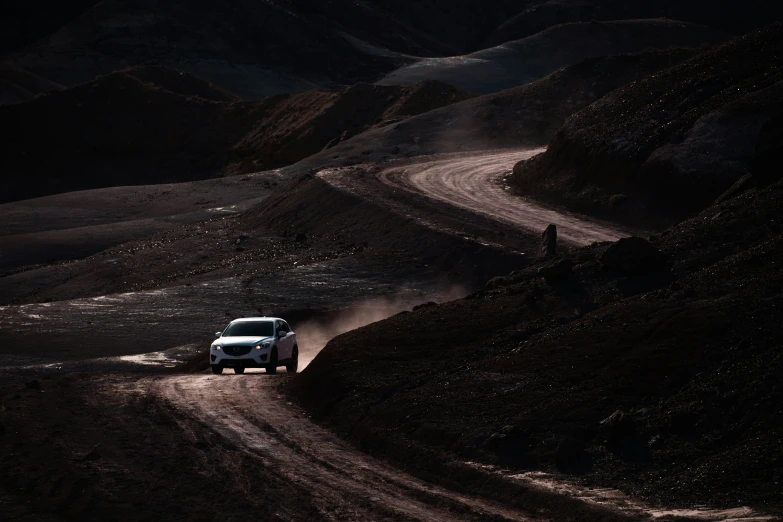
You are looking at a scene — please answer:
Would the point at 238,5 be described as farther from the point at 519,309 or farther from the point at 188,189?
the point at 519,309

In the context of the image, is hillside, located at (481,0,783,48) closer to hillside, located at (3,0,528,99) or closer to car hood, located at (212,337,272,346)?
hillside, located at (3,0,528,99)

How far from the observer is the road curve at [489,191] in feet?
116

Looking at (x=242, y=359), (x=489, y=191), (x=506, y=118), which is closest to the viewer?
(x=242, y=359)

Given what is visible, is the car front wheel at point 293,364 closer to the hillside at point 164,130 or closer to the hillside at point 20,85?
the hillside at point 164,130

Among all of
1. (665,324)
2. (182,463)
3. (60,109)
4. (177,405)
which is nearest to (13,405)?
(177,405)

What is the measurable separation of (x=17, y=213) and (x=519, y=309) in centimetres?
3737

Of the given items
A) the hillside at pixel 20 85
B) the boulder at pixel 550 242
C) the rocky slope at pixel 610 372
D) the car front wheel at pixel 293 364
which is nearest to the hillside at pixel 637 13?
the hillside at pixel 20 85

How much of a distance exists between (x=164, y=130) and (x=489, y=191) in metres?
42.9

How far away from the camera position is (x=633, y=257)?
19656 mm

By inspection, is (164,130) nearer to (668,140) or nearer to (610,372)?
(668,140)

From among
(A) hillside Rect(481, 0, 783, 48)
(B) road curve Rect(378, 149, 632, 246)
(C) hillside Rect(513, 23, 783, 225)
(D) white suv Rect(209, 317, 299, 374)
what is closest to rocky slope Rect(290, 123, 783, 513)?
(D) white suv Rect(209, 317, 299, 374)

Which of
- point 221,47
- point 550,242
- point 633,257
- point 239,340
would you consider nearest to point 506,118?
point 550,242

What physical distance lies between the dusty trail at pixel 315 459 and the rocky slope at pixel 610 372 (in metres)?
0.53

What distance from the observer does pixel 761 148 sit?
70.9ft
